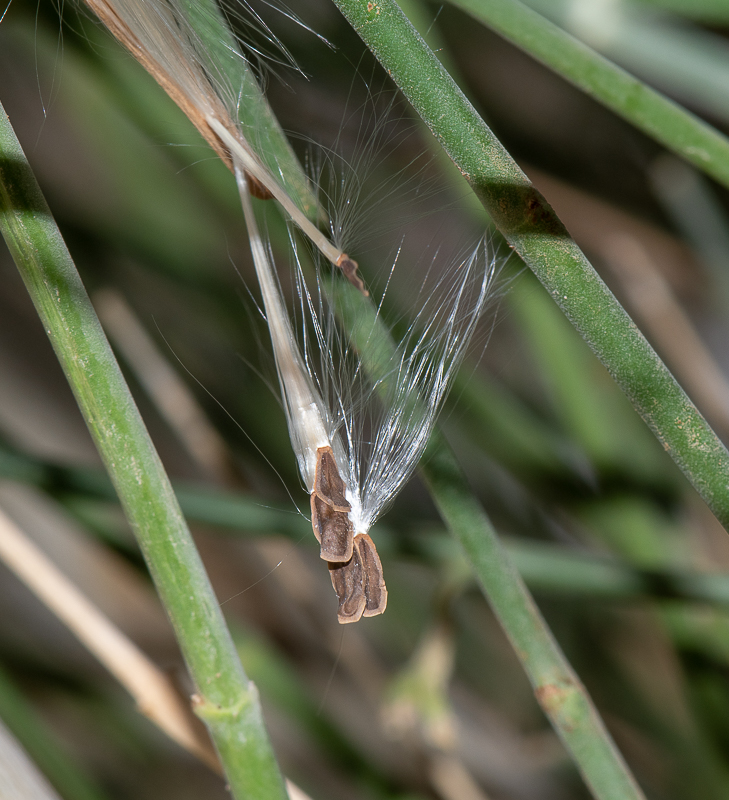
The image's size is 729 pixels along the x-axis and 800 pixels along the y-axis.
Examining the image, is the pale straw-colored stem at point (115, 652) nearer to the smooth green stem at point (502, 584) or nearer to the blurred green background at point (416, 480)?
the blurred green background at point (416, 480)

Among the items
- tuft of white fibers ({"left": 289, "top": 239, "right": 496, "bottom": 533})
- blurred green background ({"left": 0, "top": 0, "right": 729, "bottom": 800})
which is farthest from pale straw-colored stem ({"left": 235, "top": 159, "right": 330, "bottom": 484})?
blurred green background ({"left": 0, "top": 0, "right": 729, "bottom": 800})

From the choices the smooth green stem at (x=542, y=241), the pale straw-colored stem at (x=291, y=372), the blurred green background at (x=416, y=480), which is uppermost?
the smooth green stem at (x=542, y=241)

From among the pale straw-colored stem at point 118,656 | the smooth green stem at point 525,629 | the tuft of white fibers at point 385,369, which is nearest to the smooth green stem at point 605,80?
the tuft of white fibers at point 385,369

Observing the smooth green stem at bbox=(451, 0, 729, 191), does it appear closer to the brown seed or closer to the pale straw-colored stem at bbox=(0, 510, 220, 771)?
the brown seed

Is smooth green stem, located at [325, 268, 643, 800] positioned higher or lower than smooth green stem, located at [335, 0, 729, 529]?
lower

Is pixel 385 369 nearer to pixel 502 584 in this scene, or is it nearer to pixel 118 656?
pixel 502 584
